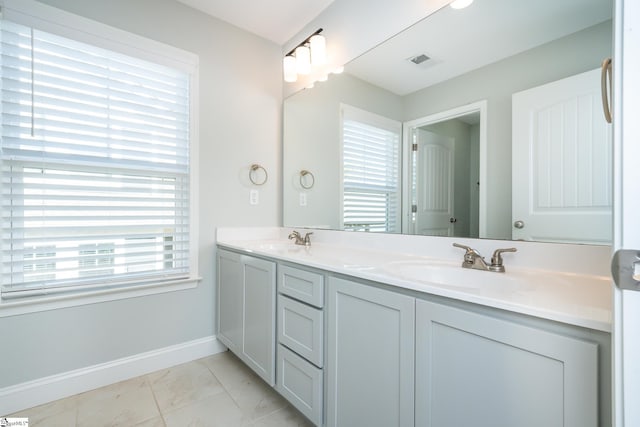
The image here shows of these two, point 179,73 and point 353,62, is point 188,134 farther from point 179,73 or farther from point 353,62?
point 353,62

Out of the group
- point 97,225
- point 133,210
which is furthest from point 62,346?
point 133,210

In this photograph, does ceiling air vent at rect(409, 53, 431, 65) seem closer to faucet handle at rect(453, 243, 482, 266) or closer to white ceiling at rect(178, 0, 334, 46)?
white ceiling at rect(178, 0, 334, 46)

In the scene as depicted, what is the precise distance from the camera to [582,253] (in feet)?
3.30

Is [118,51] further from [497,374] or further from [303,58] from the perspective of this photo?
[497,374]

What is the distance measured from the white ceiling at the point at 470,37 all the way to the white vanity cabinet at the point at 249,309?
1.28 m

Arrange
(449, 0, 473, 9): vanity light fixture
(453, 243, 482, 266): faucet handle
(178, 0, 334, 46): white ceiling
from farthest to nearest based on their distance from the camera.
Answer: (178, 0, 334, 46): white ceiling < (449, 0, 473, 9): vanity light fixture < (453, 243, 482, 266): faucet handle

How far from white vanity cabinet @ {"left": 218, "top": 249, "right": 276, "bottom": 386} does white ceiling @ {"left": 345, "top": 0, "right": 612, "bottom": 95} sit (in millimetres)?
1278

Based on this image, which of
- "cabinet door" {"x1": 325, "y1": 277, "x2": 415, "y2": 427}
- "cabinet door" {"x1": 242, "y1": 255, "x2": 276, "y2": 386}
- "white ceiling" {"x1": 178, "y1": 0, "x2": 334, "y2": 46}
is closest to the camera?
"cabinet door" {"x1": 325, "y1": 277, "x2": 415, "y2": 427}

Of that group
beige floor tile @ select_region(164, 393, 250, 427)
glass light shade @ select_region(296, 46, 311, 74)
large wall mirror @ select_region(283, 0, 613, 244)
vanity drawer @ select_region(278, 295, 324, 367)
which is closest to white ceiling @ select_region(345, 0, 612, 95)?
large wall mirror @ select_region(283, 0, 613, 244)

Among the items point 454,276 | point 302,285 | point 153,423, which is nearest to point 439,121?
point 454,276

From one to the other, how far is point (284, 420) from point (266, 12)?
2.52 m

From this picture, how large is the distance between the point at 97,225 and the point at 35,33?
1.04 meters

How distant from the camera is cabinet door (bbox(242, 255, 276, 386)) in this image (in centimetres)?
151

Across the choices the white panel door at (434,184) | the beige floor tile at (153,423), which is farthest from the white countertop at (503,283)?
the beige floor tile at (153,423)
